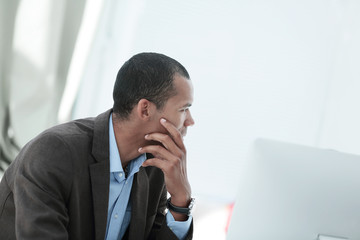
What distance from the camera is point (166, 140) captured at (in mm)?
1477

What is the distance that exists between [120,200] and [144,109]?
0.33m

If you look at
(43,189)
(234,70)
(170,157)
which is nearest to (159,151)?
(170,157)

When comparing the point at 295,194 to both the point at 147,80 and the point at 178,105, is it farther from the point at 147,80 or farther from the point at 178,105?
the point at 147,80

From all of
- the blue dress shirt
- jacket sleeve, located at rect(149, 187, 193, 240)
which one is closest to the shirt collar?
the blue dress shirt

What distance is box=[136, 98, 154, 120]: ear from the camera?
1452 millimetres

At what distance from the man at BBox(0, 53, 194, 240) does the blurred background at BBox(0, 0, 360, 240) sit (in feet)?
4.41

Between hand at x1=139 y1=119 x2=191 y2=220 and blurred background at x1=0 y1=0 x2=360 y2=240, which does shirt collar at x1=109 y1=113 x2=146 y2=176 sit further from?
blurred background at x1=0 y1=0 x2=360 y2=240

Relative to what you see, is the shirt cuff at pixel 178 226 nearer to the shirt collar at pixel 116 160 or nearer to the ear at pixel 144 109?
the shirt collar at pixel 116 160

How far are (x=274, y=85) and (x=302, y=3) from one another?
2.07 ft

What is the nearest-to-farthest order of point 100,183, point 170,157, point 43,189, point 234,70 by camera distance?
point 43,189
point 100,183
point 170,157
point 234,70

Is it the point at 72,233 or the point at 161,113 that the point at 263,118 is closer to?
the point at 161,113

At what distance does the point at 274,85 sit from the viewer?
10.3 ft

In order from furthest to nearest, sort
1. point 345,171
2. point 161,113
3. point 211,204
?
1. point 211,204
2. point 161,113
3. point 345,171

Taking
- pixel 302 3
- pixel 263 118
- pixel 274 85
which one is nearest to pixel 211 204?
pixel 263 118
